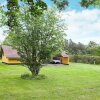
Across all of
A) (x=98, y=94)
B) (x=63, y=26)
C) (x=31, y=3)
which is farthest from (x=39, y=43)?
(x=31, y=3)

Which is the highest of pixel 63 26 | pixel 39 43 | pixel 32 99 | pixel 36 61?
pixel 63 26

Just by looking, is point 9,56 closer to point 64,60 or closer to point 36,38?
point 64,60

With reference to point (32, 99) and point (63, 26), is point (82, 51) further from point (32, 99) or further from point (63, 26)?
point (32, 99)

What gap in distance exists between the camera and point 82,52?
92.3 m

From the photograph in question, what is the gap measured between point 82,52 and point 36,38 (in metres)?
63.8

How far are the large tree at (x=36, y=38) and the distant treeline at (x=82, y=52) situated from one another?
4090 centimetres

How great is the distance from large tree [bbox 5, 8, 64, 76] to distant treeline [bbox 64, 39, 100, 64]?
134ft

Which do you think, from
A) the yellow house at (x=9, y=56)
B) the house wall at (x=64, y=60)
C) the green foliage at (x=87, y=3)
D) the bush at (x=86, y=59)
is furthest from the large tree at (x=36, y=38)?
the bush at (x=86, y=59)

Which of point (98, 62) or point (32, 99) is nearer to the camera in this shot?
point (32, 99)

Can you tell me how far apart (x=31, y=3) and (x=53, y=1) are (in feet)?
9.14

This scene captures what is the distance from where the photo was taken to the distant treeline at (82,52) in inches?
2804

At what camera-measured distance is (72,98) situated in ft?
56.1

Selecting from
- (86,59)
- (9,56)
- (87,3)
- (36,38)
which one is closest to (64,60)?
(86,59)

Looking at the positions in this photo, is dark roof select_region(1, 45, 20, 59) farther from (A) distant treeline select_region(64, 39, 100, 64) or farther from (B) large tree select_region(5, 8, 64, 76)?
(B) large tree select_region(5, 8, 64, 76)
